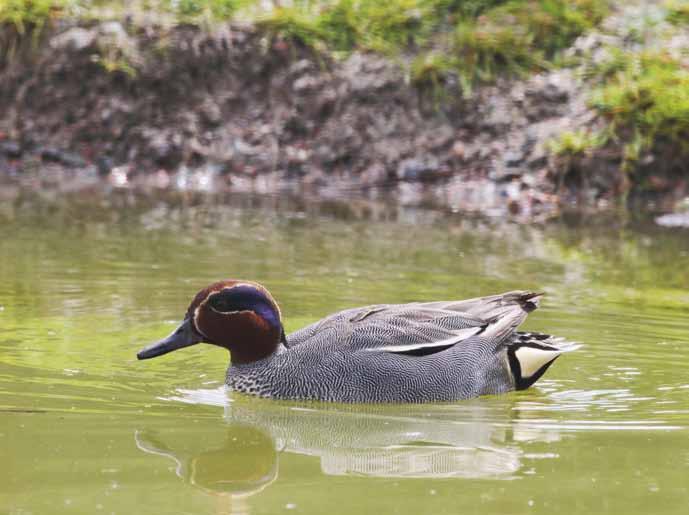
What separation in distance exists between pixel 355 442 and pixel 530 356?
1.52 m

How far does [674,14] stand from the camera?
1652 cm

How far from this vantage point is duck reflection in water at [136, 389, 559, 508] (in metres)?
5.50

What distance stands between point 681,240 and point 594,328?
15.1 ft

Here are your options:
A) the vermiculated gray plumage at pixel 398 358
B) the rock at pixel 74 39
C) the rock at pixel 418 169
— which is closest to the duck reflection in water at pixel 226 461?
the vermiculated gray plumage at pixel 398 358

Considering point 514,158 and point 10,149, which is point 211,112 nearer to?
point 10,149

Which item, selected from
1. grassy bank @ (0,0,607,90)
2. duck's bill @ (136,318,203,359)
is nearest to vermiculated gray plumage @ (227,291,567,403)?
duck's bill @ (136,318,203,359)

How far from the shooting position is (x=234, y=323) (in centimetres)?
720

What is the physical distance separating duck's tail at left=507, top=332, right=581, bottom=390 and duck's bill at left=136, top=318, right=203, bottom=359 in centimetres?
165

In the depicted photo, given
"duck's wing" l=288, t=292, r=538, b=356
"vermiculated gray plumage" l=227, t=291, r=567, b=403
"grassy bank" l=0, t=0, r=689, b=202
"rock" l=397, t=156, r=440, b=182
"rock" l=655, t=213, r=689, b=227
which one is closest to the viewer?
"vermiculated gray plumage" l=227, t=291, r=567, b=403

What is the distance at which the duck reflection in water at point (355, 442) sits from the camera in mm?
5500

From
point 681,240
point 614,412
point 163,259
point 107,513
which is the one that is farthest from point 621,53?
point 107,513

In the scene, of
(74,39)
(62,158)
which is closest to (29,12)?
(74,39)

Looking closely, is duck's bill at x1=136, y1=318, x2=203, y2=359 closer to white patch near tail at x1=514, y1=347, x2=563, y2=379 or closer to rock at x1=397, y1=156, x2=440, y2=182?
white patch near tail at x1=514, y1=347, x2=563, y2=379

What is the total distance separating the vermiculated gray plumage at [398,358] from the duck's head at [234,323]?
86 millimetres
